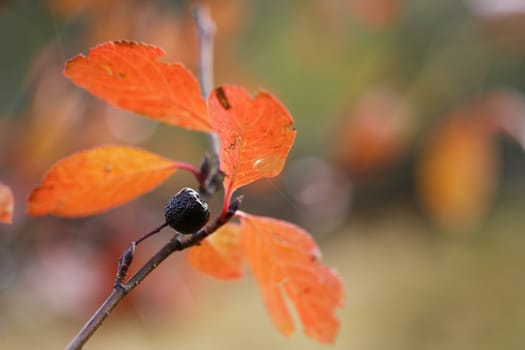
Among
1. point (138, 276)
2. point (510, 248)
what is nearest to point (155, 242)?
point (138, 276)

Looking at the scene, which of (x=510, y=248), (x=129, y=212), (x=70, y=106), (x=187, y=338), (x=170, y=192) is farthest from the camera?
(x=510, y=248)

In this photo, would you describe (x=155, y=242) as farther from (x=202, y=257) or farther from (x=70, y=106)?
(x=202, y=257)

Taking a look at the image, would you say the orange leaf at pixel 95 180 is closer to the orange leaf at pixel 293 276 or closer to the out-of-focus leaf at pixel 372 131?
the orange leaf at pixel 293 276

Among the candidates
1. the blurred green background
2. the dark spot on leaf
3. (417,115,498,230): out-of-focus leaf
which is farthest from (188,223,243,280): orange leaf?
(417,115,498,230): out-of-focus leaf

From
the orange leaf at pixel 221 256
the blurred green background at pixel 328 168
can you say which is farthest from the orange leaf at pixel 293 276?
the blurred green background at pixel 328 168

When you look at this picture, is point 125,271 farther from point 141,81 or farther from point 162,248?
point 141,81
